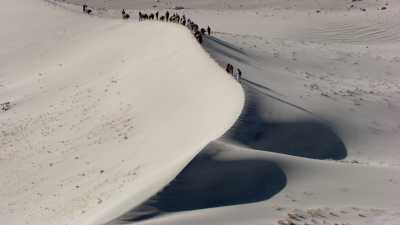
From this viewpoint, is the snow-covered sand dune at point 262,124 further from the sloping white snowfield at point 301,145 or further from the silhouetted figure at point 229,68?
the silhouetted figure at point 229,68

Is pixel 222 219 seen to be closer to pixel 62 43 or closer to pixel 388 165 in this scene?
pixel 388 165

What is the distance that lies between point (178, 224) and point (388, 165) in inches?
285

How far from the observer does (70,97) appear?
2719cm

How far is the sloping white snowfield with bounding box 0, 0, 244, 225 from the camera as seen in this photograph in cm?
1731

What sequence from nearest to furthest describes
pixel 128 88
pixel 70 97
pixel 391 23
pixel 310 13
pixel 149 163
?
pixel 149 163 → pixel 128 88 → pixel 70 97 → pixel 391 23 → pixel 310 13

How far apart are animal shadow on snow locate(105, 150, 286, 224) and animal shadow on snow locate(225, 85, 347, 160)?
2235mm

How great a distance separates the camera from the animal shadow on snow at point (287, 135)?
59.0 ft

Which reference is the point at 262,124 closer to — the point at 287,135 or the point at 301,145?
the point at 287,135

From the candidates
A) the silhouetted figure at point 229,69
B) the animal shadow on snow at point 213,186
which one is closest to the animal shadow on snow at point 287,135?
the animal shadow on snow at point 213,186

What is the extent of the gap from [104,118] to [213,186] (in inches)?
384

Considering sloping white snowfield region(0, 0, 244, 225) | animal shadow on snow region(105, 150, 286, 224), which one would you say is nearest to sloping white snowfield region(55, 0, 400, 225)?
animal shadow on snow region(105, 150, 286, 224)

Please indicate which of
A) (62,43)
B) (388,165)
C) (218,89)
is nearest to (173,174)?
(388,165)

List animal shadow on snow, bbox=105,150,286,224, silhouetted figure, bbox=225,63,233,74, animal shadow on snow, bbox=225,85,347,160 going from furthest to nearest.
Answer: silhouetted figure, bbox=225,63,233,74
animal shadow on snow, bbox=225,85,347,160
animal shadow on snow, bbox=105,150,286,224

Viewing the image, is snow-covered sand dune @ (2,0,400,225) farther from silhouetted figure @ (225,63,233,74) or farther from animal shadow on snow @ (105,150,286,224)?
silhouetted figure @ (225,63,233,74)
